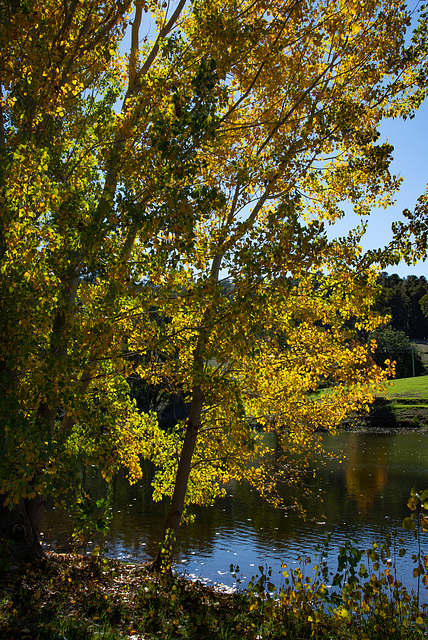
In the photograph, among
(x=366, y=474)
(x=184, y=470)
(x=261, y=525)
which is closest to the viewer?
(x=184, y=470)

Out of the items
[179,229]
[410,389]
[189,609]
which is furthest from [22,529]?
[410,389]

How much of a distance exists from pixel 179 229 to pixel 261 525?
16229 mm

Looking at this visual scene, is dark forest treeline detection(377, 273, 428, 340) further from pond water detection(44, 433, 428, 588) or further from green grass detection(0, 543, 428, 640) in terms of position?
green grass detection(0, 543, 428, 640)

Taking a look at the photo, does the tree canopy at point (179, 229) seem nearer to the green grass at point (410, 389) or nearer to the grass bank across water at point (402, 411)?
the grass bank across water at point (402, 411)

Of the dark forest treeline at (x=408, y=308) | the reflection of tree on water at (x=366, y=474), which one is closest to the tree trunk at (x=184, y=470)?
the reflection of tree on water at (x=366, y=474)

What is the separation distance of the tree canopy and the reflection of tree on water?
29.0 feet

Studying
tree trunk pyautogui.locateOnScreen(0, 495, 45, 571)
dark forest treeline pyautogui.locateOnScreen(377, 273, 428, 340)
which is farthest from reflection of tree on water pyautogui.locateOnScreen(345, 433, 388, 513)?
dark forest treeline pyautogui.locateOnScreen(377, 273, 428, 340)

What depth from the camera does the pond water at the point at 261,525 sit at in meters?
14.5

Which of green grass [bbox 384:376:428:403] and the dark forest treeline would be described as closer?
green grass [bbox 384:376:428:403]

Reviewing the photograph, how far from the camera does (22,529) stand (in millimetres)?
8242

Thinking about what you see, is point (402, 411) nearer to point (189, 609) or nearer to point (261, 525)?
point (261, 525)

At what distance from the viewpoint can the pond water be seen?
571 inches

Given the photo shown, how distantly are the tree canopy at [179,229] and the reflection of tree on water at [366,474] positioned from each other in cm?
885

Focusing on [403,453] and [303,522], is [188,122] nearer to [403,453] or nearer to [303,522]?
[303,522]
